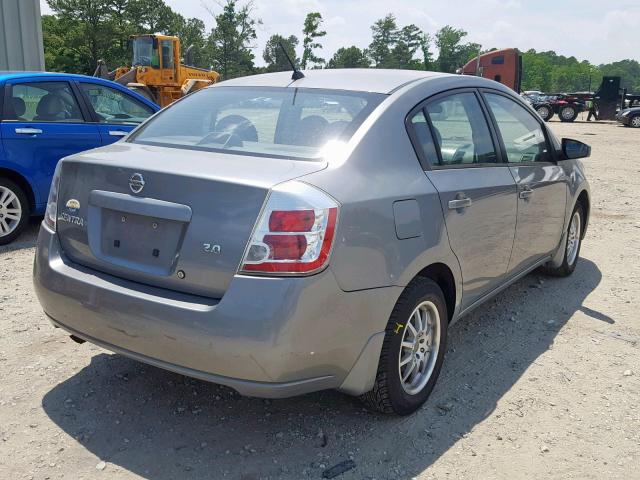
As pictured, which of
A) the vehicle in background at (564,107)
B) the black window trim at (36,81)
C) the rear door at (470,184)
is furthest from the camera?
the vehicle in background at (564,107)

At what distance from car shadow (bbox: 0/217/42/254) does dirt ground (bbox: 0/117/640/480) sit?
1794mm

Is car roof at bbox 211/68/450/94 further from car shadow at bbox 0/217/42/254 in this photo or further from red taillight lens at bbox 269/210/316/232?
car shadow at bbox 0/217/42/254

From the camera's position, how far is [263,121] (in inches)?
130

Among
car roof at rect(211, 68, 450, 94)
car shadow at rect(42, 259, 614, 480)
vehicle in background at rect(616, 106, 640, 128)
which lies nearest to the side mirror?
car roof at rect(211, 68, 450, 94)

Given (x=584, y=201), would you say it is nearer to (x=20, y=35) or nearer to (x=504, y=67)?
(x=20, y=35)

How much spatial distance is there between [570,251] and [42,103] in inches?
208

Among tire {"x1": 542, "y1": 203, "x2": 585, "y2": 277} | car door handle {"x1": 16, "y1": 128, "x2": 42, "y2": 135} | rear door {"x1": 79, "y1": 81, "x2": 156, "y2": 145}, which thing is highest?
rear door {"x1": 79, "y1": 81, "x2": 156, "y2": 145}

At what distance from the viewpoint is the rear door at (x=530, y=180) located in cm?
412

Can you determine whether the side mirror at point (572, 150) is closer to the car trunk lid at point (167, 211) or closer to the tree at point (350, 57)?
the car trunk lid at point (167, 211)

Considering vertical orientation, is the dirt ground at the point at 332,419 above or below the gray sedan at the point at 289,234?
below

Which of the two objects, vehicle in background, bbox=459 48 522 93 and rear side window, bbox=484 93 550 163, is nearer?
rear side window, bbox=484 93 550 163

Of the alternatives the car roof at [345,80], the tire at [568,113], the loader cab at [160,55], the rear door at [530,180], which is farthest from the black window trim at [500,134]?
the tire at [568,113]

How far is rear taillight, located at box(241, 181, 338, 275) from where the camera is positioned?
8.11 ft

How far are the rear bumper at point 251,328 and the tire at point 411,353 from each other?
0.11 m
